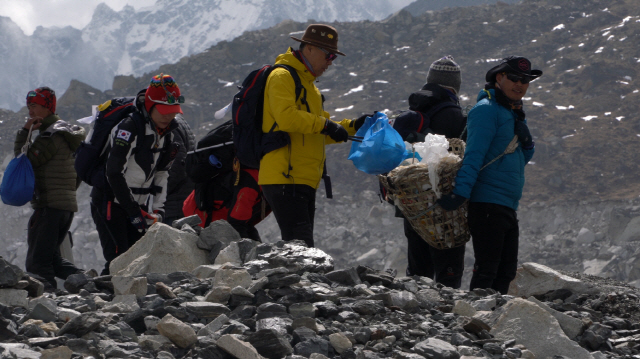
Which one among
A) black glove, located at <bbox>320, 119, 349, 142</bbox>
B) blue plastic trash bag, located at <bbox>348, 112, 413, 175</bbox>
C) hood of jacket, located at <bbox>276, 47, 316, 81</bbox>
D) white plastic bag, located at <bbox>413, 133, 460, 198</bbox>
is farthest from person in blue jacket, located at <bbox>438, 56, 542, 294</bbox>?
hood of jacket, located at <bbox>276, 47, 316, 81</bbox>

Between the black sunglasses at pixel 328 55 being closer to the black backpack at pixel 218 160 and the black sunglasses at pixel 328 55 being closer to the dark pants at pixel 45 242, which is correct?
the black backpack at pixel 218 160

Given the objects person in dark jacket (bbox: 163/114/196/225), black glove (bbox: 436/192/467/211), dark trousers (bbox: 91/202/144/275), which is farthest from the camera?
person in dark jacket (bbox: 163/114/196/225)

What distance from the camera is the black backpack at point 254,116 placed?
15.6 ft

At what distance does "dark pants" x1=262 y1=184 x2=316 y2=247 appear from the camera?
15.5ft

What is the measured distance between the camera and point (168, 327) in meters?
2.82

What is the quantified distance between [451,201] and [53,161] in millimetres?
3511

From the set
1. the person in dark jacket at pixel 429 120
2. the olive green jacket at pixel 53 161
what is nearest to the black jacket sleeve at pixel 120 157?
the olive green jacket at pixel 53 161

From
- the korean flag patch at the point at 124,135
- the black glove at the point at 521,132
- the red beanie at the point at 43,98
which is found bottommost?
the korean flag patch at the point at 124,135

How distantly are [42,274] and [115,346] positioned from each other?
3.34 meters

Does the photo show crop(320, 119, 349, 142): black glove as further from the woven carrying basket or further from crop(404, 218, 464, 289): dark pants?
crop(404, 218, 464, 289): dark pants

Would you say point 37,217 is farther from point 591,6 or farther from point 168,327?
point 591,6

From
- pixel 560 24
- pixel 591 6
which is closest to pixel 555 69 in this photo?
pixel 560 24

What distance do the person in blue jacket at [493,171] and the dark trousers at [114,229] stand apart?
2.58 meters

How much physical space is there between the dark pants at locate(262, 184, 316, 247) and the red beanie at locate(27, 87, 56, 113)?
238cm
